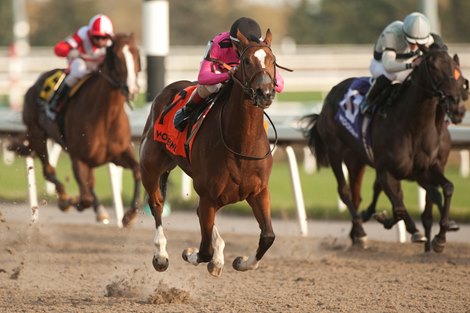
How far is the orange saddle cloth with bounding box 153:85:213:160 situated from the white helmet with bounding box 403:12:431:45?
195 centimetres

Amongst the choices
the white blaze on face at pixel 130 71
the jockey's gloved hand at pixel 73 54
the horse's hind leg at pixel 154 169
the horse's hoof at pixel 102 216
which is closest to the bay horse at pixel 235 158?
the horse's hind leg at pixel 154 169

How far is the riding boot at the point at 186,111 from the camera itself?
627 cm

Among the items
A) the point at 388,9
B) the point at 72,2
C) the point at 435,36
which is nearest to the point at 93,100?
the point at 435,36

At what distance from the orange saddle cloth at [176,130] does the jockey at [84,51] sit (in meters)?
3.10

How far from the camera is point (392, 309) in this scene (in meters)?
5.67

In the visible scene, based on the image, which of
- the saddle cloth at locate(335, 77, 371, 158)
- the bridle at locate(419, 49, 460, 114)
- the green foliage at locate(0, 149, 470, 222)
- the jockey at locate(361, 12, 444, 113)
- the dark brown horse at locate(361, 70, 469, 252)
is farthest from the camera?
the green foliage at locate(0, 149, 470, 222)

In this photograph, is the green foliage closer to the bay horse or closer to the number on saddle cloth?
the number on saddle cloth

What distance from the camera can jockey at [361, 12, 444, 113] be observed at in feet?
25.6

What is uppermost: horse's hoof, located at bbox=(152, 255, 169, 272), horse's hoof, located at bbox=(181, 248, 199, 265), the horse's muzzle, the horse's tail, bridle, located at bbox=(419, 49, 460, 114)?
the horse's muzzle

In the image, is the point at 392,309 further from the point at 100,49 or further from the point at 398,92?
the point at 100,49

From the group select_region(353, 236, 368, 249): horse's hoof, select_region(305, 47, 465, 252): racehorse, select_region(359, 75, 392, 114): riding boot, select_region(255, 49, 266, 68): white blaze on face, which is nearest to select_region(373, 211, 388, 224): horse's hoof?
select_region(305, 47, 465, 252): racehorse

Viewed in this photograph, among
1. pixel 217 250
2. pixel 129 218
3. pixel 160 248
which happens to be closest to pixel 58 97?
pixel 129 218

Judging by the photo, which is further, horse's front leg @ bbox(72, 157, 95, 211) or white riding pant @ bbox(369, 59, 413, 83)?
horse's front leg @ bbox(72, 157, 95, 211)

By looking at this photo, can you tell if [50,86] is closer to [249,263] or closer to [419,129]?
[419,129]
